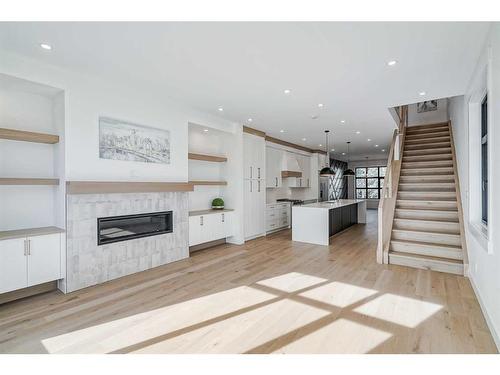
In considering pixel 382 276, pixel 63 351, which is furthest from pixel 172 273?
pixel 382 276

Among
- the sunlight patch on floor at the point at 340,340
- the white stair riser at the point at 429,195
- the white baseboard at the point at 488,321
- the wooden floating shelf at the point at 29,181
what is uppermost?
the wooden floating shelf at the point at 29,181

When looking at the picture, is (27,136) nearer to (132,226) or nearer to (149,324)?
(132,226)

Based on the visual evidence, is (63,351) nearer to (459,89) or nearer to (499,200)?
(499,200)

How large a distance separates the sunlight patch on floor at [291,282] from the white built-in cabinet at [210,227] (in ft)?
6.39

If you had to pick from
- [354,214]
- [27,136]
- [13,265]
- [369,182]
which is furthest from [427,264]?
[369,182]

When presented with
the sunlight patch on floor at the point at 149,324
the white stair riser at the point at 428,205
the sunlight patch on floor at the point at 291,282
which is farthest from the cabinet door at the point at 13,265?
the white stair riser at the point at 428,205

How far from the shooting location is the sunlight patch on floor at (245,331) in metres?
2.13

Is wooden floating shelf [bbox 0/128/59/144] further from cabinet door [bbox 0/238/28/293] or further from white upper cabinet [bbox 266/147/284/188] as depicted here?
white upper cabinet [bbox 266/147/284/188]

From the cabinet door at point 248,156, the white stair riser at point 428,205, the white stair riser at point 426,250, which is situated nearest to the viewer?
the white stair riser at point 426,250

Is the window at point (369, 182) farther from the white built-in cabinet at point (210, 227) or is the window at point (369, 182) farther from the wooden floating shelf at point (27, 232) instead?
the wooden floating shelf at point (27, 232)

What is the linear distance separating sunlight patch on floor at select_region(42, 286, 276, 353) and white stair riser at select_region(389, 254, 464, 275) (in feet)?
8.15

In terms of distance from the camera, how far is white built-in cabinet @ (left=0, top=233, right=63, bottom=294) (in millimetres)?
2887

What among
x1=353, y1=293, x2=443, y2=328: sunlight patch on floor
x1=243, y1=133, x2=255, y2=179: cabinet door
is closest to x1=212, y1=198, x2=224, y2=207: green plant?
x1=243, y1=133, x2=255, y2=179: cabinet door

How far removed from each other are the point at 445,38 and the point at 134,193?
4.27 metres
